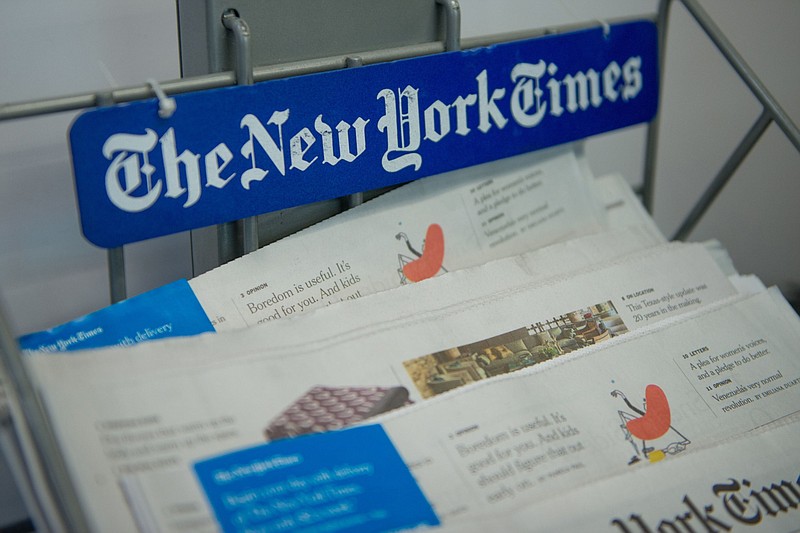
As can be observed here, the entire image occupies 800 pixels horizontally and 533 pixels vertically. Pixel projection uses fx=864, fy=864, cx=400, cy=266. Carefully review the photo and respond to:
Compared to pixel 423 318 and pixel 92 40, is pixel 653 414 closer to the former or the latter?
pixel 423 318

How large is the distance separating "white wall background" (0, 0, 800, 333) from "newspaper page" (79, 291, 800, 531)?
0.25 m

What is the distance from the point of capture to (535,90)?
66 cm

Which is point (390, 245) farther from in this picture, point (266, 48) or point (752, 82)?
point (752, 82)

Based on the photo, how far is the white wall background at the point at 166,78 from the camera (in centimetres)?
61

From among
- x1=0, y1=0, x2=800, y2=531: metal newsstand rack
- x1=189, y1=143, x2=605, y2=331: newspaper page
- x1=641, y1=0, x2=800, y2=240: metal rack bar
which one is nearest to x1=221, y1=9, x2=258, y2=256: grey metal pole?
x1=0, y1=0, x2=800, y2=531: metal newsstand rack

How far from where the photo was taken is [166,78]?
0.66 meters

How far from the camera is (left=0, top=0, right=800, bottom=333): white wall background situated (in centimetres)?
61

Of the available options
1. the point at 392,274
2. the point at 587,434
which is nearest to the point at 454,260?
the point at 392,274

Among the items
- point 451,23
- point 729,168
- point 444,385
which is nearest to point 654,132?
point 729,168

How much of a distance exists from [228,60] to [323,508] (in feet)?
0.94

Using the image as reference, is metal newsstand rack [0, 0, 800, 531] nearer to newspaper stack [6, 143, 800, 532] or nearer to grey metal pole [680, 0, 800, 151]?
newspaper stack [6, 143, 800, 532]

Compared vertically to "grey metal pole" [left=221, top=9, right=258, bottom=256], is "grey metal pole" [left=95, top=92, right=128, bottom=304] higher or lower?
lower

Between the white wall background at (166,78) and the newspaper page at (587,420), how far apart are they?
0.25 metres

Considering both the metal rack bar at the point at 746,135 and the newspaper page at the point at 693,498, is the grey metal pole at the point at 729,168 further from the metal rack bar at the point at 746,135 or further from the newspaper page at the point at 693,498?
the newspaper page at the point at 693,498
